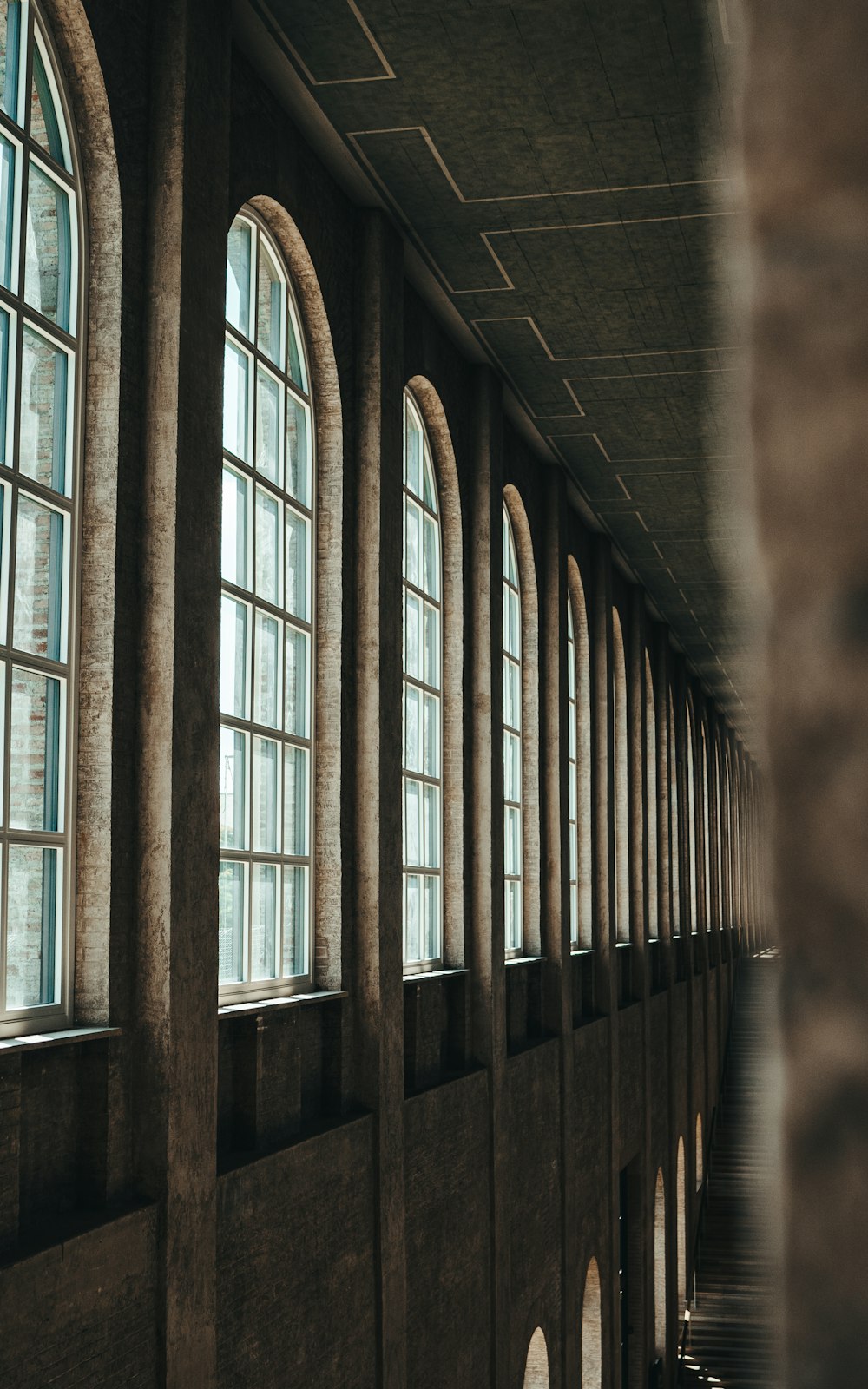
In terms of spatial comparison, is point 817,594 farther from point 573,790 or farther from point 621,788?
point 621,788

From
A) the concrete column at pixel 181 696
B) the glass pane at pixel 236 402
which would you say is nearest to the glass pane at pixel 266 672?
the glass pane at pixel 236 402

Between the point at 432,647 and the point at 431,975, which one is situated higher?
the point at 432,647

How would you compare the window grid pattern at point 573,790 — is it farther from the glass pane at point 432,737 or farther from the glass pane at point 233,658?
the glass pane at point 233,658

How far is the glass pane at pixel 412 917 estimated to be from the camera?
1285 cm

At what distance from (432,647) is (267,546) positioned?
4308 mm

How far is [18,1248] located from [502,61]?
23.8 ft

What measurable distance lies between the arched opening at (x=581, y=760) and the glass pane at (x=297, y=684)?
11108mm

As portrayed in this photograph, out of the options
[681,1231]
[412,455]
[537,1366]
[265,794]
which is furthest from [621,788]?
[265,794]

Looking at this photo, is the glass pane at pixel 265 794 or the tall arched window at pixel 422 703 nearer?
the glass pane at pixel 265 794

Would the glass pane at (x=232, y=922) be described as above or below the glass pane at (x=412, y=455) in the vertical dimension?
below

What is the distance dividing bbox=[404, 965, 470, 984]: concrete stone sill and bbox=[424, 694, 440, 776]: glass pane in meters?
1.74

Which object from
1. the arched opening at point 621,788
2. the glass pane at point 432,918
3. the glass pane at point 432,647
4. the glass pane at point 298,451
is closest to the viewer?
the glass pane at point 298,451

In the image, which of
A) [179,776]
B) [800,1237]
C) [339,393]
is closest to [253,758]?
[179,776]

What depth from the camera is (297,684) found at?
1034 centimetres
